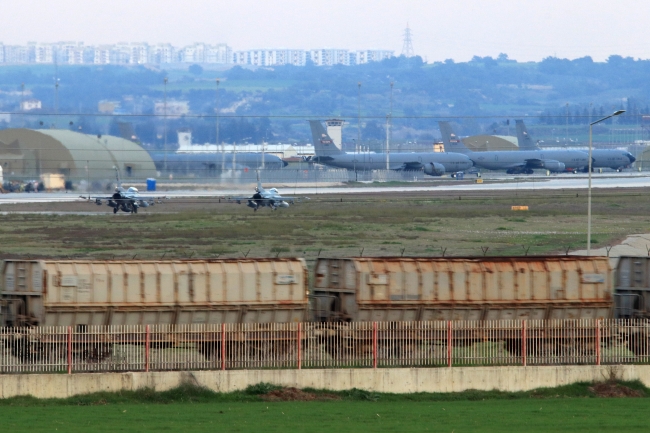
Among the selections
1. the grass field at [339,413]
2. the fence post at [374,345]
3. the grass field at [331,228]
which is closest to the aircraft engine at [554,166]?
the grass field at [331,228]

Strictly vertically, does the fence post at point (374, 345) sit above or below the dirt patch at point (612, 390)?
above

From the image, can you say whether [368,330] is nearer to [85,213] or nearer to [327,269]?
[327,269]

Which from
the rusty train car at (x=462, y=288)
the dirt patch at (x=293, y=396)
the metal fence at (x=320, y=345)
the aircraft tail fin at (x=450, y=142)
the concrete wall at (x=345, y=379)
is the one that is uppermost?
the aircraft tail fin at (x=450, y=142)

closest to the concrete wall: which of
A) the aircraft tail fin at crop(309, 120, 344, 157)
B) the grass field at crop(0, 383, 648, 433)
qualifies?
the grass field at crop(0, 383, 648, 433)

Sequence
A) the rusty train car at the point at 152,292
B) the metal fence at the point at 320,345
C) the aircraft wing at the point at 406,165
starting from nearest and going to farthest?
the metal fence at the point at 320,345 < the rusty train car at the point at 152,292 < the aircraft wing at the point at 406,165

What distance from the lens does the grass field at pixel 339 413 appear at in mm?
21891

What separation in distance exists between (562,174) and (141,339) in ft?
484

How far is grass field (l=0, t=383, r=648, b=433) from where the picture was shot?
2189cm

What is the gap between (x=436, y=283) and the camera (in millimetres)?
30453

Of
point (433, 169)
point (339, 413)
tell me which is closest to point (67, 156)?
point (433, 169)

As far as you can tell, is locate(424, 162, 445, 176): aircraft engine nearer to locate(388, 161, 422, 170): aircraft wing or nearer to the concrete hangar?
locate(388, 161, 422, 170): aircraft wing

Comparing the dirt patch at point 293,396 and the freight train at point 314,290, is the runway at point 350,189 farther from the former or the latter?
the dirt patch at point 293,396

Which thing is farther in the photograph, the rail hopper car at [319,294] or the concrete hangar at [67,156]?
the concrete hangar at [67,156]

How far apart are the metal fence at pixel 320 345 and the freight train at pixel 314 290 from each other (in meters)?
1.50
